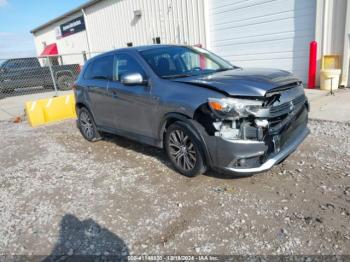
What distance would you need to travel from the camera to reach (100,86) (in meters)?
5.14

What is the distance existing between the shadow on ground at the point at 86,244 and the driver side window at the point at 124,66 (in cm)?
219

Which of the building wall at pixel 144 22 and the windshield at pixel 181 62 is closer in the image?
the windshield at pixel 181 62

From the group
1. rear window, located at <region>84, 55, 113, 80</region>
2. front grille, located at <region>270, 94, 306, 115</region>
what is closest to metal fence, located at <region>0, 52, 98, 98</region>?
rear window, located at <region>84, 55, 113, 80</region>

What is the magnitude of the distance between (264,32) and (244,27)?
2.74 ft

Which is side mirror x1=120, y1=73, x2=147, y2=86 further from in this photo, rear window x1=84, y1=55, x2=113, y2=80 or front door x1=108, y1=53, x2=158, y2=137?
rear window x1=84, y1=55, x2=113, y2=80

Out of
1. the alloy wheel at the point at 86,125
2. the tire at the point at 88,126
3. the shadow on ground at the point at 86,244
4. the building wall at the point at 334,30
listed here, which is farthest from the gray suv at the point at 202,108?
the building wall at the point at 334,30

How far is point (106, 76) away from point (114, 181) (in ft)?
6.32

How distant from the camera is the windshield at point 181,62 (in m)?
4.18

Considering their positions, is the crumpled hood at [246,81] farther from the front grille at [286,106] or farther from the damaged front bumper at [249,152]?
the damaged front bumper at [249,152]

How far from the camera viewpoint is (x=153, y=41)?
14.9 m

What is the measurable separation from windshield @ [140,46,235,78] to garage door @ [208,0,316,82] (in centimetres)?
520

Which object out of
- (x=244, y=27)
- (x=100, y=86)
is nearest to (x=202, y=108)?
(x=100, y=86)

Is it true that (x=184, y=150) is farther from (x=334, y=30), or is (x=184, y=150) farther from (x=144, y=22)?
(x=144, y=22)

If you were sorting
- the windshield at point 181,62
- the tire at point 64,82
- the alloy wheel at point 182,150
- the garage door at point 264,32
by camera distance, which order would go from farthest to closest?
the tire at point 64,82, the garage door at point 264,32, the windshield at point 181,62, the alloy wheel at point 182,150
